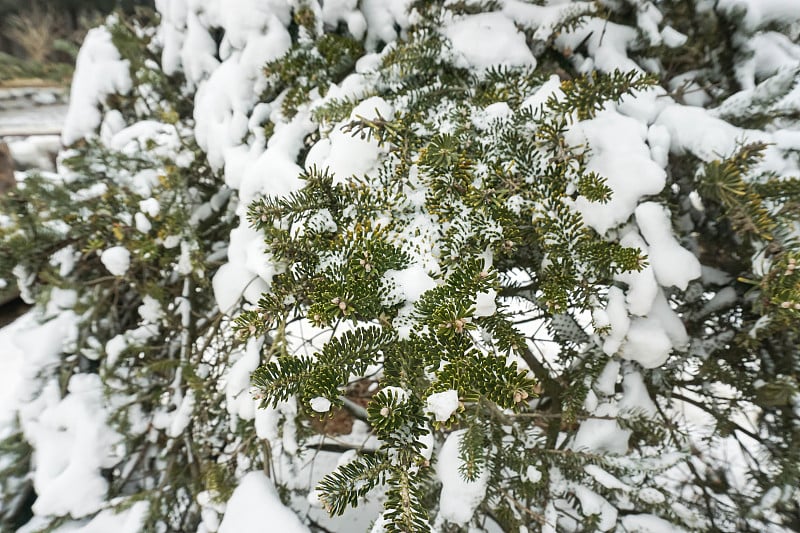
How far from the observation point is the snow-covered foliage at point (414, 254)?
583 mm

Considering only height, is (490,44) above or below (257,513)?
above

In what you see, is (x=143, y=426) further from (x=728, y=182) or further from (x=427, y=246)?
(x=728, y=182)

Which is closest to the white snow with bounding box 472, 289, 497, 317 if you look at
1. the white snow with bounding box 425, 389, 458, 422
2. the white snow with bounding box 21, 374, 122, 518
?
the white snow with bounding box 425, 389, 458, 422

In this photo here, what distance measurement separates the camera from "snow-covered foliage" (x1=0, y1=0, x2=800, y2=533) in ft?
1.91

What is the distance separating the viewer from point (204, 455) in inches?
47.4

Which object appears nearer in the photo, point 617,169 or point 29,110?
point 617,169

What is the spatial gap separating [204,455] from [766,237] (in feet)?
4.54

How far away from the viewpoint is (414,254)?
0.62m

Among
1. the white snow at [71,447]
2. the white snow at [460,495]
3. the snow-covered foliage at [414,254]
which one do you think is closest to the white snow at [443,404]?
the snow-covered foliage at [414,254]

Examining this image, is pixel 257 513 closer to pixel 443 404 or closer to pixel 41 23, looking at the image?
pixel 443 404

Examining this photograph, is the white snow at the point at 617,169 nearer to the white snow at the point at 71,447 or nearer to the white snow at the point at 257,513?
the white snow at the point at 257,513

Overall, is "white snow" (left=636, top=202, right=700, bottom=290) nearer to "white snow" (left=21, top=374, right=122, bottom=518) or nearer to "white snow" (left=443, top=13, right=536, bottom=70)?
"white snow" (left=443, top=13, right=536, bottom=70)

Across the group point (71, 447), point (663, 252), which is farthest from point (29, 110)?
point (663, 252)

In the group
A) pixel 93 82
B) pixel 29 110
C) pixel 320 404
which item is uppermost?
pixel 29 110
